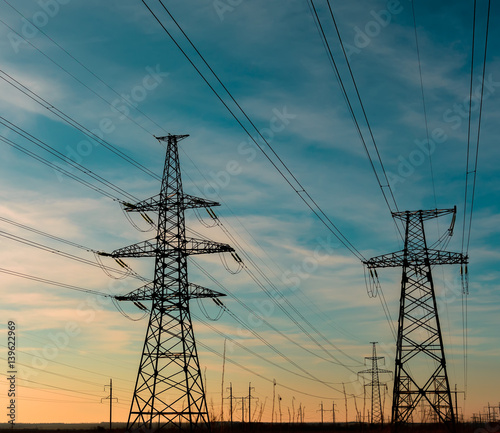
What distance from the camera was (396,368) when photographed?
127 feet

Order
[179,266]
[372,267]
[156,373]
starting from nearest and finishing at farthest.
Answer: [156,373] < [179,266] < [372,267]

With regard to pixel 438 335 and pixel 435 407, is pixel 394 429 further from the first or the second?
pixel 438 335

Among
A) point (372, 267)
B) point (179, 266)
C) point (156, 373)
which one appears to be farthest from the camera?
point (372, 267)

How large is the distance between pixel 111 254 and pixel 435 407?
71.0 ft

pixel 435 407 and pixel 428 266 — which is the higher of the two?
pixel 428 266

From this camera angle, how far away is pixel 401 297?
40.2 meters

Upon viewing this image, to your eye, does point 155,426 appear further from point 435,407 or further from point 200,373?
point 435,407

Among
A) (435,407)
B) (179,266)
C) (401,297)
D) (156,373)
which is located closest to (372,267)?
(401,297)

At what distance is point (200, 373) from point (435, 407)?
14.4 m

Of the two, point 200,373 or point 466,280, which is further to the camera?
point 466,280

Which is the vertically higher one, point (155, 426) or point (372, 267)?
point (372, 267)

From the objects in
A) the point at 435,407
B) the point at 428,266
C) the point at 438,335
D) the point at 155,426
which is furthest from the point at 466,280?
the point at 155,426

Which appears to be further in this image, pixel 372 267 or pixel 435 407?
pixel 372 267

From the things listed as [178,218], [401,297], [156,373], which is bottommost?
[156,373]
